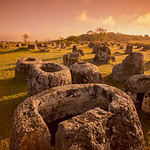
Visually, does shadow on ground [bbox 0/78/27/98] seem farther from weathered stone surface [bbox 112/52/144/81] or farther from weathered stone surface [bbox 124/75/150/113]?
weathered stone surface [bbox 112/52/144/81]

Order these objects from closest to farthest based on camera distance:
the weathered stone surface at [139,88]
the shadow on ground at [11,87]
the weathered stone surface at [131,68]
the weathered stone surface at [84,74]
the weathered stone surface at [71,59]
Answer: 1. the weathered stone surface at [139,88]
2. the shadow on ground at [11,87]
3. the weathered stone surface at [84,74]
4. the weathered stone surface at [131,68]
5. the weathered stone surface at [71,59]

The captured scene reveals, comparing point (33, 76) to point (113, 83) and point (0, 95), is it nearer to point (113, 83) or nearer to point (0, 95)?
point (0, 95)

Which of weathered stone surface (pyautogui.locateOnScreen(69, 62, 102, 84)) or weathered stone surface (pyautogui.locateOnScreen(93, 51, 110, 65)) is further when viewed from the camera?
weathered stone surface (pyautogui.locateOnScreen(93, 51, 110, 65))

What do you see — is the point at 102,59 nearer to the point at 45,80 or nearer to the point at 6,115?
the point at 45,80

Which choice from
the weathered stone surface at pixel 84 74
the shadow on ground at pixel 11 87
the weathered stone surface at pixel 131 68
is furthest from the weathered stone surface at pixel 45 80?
the weathered stone surface at pixel 131 68

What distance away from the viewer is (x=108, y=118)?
3.17 meters

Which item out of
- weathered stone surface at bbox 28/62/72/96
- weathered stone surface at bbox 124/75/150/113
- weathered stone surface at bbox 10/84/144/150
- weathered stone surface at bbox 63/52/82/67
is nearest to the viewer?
weathered stone surface at bbox 10/84/144/150

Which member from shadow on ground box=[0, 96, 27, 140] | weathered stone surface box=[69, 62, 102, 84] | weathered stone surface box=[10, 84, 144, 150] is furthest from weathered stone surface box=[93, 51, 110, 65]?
weathered stone surface box=[10, 84, 144, 150]

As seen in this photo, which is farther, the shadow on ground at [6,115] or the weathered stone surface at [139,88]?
the weathered stone surface at [139,88]

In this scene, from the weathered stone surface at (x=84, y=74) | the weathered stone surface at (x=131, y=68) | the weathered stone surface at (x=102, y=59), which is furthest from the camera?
the weathered stone surface at (x=102, y=59)

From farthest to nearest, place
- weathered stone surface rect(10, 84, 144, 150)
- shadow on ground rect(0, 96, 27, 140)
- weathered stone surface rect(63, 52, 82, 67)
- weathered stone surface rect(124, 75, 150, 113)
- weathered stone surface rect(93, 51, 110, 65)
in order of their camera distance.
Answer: weathered stone surface rect(93, 51, 110, 65) < weathered stone surface rect(63, 52, 82, 67) < weathered stone surface rect(124, 75, 150, 113) < shadow on ground rect(0, 96, 27, 140) < weathered stone surface rect(10, 84, 144, 150)

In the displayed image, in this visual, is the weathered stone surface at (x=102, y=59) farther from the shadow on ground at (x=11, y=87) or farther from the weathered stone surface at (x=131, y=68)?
the shadow on ground at (x=11, y=87)

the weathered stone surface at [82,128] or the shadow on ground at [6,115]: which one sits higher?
the weathered stone surface at [82,128]

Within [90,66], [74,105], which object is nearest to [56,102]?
[74,105]
